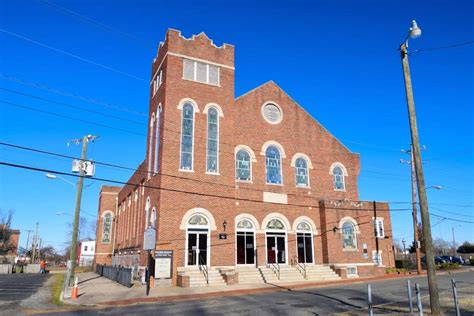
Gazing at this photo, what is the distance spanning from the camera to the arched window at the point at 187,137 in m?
25.9

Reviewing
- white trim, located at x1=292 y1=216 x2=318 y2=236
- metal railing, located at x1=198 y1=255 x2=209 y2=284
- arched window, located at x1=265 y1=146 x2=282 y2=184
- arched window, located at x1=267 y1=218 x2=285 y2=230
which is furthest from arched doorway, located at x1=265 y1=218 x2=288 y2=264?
metal railing, located at x1=198 y1=255 x2=209 y2=284

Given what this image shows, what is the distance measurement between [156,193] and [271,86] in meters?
12.7

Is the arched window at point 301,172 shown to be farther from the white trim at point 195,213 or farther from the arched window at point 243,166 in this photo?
the white trim at point 195,213

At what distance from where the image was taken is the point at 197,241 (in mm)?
24641

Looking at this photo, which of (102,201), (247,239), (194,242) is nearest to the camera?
(194,242)

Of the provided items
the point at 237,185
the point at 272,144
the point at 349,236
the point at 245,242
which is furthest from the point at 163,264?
the point at 349,236

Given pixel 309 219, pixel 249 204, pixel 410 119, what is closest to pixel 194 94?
pixel 249 204

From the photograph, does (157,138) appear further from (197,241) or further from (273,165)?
(273,165)

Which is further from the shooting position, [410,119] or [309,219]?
[309,219]

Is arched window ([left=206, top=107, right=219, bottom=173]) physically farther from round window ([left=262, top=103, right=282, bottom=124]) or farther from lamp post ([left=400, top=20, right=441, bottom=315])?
lamp post ([left=400, top=20, right=441, bottom=315])

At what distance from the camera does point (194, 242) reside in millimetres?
24578

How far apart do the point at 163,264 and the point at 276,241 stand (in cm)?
914

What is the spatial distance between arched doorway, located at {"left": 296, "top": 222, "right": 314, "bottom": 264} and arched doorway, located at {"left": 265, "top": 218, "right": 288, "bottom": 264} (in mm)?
1241

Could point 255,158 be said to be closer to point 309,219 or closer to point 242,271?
point 309,219
